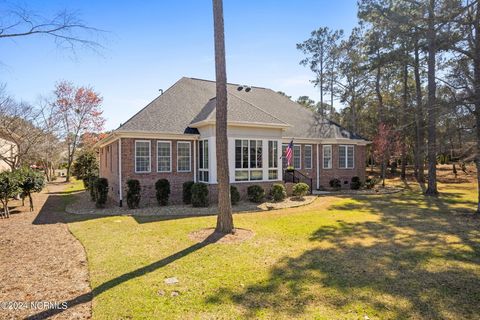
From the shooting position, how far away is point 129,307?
4605 millimetres

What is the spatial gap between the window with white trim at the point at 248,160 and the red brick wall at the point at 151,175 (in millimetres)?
2622

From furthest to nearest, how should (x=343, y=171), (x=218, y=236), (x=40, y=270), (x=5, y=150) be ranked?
(x=343, y=171) < (x=5, y=150) < (x=218, y=236) < (x=40, y=270)

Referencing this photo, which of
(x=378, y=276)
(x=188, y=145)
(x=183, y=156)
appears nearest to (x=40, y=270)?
(x=378, y=276)

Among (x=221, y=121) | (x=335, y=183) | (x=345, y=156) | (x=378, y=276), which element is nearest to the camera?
(x=378, y=276)

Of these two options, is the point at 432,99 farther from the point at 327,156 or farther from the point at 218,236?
the point at 218,236

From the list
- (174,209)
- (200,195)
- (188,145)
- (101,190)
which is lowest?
(174,209)

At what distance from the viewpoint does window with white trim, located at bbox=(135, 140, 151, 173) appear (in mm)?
14438

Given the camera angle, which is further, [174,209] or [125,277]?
[174,209]

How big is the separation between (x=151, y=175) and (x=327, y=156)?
12827mm

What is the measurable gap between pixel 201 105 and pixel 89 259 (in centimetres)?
1272

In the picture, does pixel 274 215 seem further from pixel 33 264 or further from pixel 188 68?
pixel 188 68

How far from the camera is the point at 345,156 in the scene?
22.0 meters

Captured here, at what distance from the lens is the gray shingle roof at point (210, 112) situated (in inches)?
598

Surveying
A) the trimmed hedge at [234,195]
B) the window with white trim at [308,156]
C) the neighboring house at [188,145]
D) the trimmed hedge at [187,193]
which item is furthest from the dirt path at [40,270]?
the window with white trim at [308,156]
